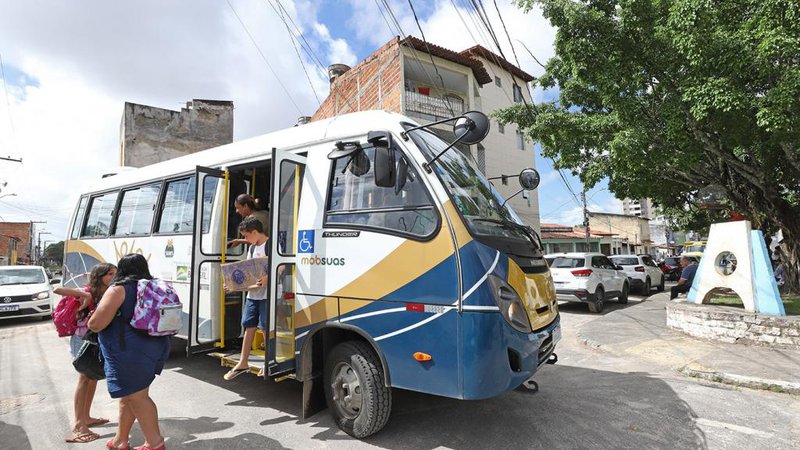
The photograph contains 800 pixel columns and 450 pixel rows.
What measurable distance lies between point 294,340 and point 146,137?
23091mm

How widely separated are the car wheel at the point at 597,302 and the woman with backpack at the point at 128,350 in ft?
35.4

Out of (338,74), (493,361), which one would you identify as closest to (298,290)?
(493,361)

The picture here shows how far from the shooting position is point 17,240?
52.0 meters

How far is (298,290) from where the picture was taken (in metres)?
4.05

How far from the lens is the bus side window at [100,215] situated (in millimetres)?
6977

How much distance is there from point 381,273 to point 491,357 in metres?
1.07

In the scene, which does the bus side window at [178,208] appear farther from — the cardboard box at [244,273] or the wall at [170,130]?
the wall at [170,130]

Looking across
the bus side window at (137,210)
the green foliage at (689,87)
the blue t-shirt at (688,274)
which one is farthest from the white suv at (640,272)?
the bus side window at (137,210)

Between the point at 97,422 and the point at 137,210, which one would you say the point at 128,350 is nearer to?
the point at 97,422

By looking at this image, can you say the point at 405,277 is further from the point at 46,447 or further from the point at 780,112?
the point at 780,112

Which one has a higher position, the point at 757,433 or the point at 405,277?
the point at 405,277

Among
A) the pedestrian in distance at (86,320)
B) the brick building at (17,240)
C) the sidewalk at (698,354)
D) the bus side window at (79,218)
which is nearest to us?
the pedestrian in distance at (86,320)

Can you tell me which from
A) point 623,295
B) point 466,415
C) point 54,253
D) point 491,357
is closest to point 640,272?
point 623,295

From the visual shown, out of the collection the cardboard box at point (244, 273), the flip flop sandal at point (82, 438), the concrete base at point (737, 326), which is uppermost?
the cardboard box at point (244, 273)
